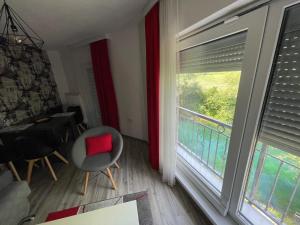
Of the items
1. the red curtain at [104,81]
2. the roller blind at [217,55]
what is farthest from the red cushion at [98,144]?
the roller blind at [217,55]

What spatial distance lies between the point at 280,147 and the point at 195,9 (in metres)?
1.26

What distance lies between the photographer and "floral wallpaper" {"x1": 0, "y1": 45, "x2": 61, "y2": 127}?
8.53 ft

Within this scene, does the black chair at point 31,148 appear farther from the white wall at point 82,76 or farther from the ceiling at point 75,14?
the white wall at point 82,76

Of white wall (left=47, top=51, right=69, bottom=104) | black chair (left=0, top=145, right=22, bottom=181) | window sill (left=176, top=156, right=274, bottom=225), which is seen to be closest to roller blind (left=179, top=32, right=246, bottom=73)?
window sill (left=176, top=156, right=274, bottom=225)

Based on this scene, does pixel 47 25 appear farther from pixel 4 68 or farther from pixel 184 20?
pixel 184 20

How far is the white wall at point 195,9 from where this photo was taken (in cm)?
99

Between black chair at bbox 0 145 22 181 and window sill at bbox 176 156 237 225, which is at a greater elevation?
black chair at bbox 0 145 22 181

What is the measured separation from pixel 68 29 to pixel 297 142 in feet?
10.7

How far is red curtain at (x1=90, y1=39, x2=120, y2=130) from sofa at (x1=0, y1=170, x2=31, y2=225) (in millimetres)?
2099

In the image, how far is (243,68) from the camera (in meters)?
0.99

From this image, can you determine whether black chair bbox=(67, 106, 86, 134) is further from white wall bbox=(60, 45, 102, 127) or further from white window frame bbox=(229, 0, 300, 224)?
white window frame bbox=(229, 0, 300, 224)

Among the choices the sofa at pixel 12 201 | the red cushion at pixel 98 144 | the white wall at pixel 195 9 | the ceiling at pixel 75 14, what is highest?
the ceiling at pixel 75 14

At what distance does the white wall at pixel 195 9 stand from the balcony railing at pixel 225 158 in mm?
972

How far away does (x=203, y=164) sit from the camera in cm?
195
